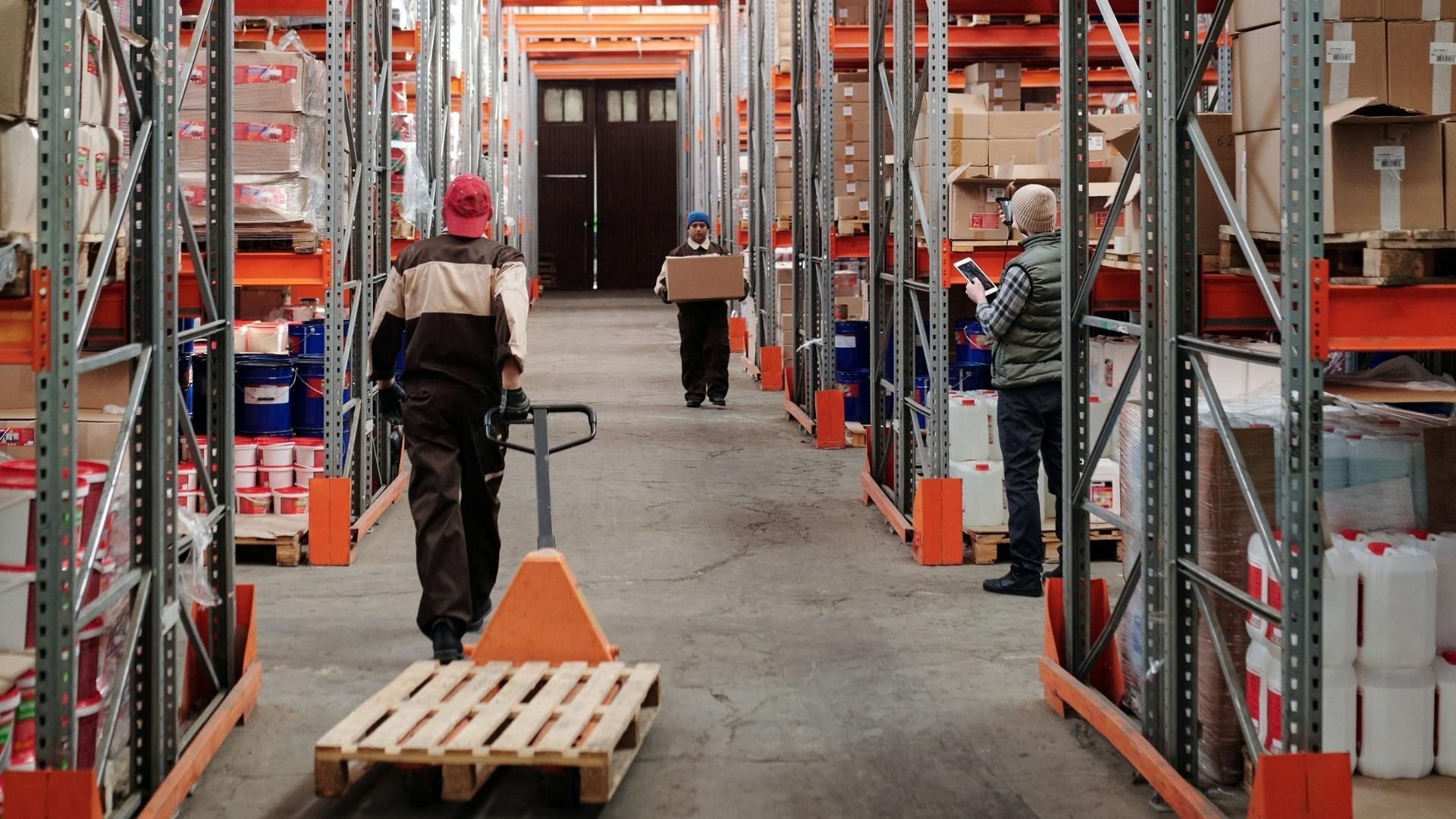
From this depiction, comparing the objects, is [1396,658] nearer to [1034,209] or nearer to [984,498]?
[1034,209]

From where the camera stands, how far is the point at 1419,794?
4312 mm

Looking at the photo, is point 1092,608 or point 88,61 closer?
point 88,61

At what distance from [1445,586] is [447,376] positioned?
11.7 feet

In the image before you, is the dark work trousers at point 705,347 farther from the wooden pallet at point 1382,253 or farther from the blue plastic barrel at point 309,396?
the wooden pallet at point 1382,253

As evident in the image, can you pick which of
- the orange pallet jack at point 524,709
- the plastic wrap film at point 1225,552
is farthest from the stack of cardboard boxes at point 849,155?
the plastic wrap film at point 1225,552

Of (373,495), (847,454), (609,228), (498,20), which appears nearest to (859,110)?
(847,454)

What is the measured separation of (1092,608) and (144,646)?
314cm

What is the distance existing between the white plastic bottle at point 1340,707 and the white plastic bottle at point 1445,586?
0.97ft

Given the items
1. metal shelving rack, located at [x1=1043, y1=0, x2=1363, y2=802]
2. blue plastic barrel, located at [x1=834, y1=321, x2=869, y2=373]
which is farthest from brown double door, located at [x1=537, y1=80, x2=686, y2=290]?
metal shelving rack, located at [x1=1043, y1=0, x2=1363, y2=802]

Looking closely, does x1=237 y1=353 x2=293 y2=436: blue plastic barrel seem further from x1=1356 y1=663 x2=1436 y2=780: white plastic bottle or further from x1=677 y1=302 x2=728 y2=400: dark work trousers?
x1=677 y1=302 x2=728 y2=400: dark work trousers

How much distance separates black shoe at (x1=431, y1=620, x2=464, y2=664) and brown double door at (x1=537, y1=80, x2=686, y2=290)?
3157cm

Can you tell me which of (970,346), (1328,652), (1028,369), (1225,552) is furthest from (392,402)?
(970,346)

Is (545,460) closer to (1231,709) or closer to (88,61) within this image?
(88,61)

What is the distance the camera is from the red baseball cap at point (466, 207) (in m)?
6.05
